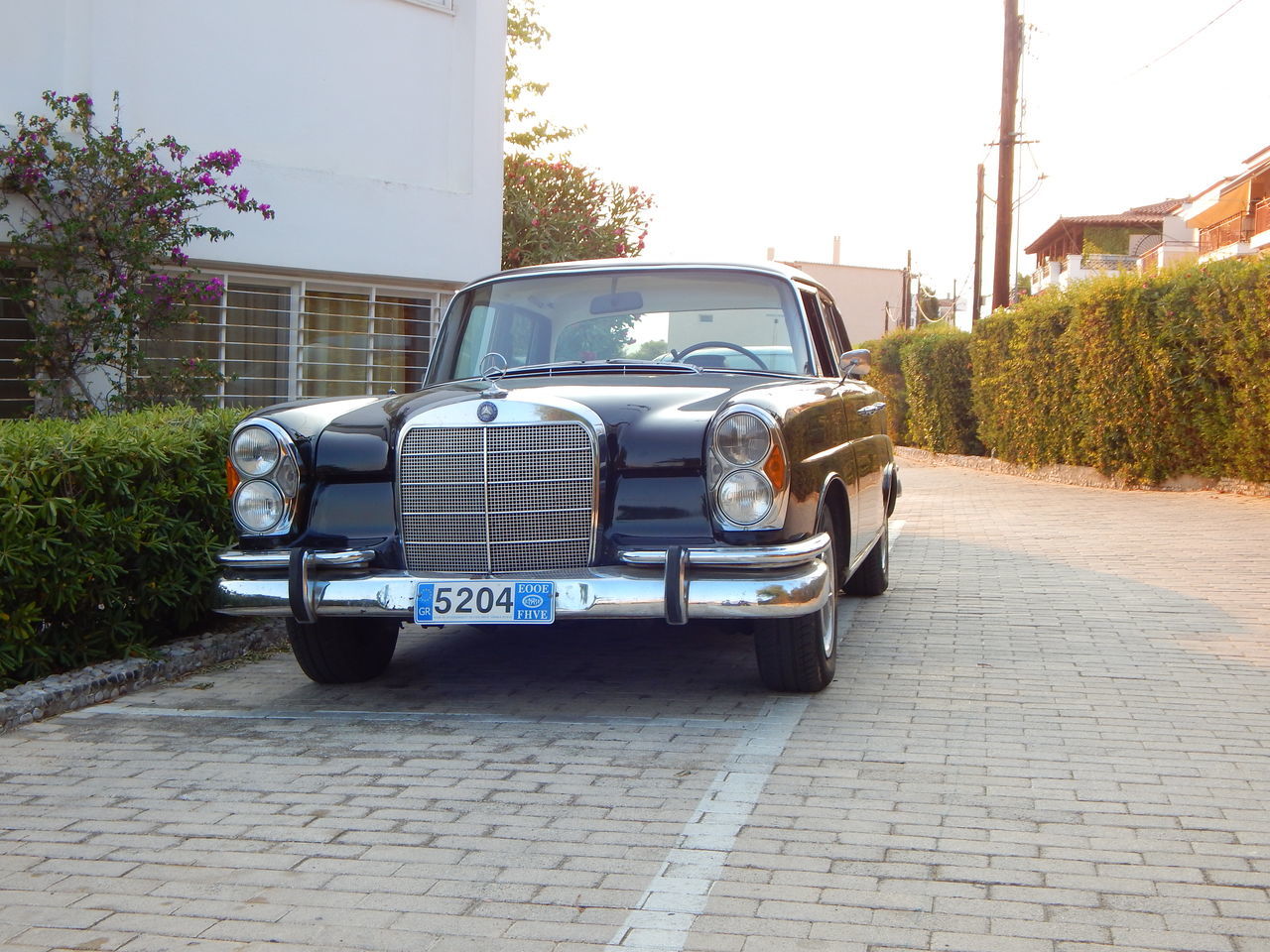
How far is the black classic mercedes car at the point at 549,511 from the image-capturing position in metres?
4.98

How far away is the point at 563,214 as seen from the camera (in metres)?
17.3

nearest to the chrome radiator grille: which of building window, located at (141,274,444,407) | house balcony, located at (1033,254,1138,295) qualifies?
building window, located at (141,274,444,407)

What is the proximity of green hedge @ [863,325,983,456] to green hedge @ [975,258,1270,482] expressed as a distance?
368 centimetres

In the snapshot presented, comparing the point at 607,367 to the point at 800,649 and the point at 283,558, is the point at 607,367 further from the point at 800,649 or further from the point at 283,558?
the point at 283,558

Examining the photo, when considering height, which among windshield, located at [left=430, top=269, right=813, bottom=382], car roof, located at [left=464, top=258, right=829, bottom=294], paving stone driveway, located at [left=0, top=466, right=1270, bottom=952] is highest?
car roof, located at [left=464, top=258, right=829, bottom=294]

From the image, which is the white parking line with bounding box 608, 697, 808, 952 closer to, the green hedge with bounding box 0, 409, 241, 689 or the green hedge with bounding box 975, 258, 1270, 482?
the green hedge with bounding box 0, 409, 241, 689

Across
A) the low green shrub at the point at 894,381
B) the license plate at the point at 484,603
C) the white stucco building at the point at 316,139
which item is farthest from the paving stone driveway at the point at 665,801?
the low green shrub at the point at 894,381

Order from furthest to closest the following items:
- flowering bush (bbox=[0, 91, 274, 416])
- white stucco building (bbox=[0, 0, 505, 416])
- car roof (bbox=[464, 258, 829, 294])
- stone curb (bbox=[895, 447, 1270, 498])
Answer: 1. stone curb (bbox=[895, 447, 1270, 498])
2. white stucco building (bbox=[0, 0, 505, 416])
3. flowering bush (bbox=[0, 91, 274, 416])
4. car roof (bbox=[464, 258, 829, 294])

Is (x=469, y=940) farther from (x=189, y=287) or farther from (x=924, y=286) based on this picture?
(x=924, y=286)

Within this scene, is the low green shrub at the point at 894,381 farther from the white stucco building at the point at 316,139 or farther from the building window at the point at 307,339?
the building window at the point at 307,339

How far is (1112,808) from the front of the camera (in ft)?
13.4

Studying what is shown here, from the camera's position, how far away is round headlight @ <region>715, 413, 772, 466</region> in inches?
197

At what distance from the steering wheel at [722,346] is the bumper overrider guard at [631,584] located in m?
1.26

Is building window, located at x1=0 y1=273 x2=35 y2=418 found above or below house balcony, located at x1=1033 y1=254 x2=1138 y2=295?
below
